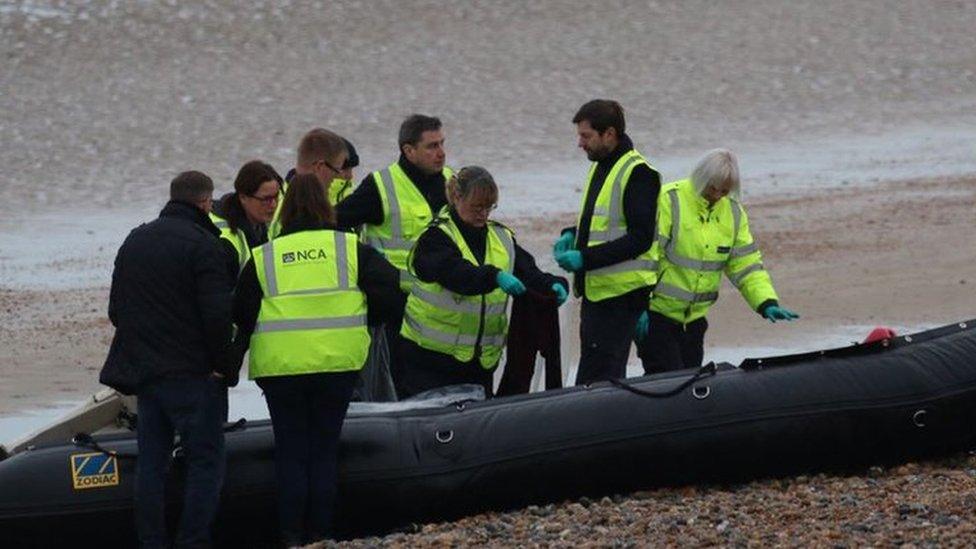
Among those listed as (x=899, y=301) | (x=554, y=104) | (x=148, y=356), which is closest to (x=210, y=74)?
(x=554, y=104)

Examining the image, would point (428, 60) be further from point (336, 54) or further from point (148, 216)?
point (148, 216)

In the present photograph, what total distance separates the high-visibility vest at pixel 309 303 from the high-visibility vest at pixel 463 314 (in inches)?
29.6

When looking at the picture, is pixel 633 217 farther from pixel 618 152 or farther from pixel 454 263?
pixel 454 263

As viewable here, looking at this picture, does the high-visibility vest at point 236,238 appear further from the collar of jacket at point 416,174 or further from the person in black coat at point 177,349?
the person in black coat at point 177,349

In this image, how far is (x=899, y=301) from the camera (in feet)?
47.5

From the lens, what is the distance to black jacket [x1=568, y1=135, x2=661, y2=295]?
9.28 metres

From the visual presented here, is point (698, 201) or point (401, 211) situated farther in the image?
point (401, 211)

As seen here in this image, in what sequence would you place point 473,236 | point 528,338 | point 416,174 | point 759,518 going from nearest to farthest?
point 759,518
point 473,236
point 528,338
point 416,174

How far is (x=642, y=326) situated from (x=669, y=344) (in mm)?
135

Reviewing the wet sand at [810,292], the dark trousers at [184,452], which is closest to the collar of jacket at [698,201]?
the wet sand at [810,292]

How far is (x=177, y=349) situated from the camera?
26.4ft

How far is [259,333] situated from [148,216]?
389 inches

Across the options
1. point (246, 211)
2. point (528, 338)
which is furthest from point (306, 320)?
point (528, 338)

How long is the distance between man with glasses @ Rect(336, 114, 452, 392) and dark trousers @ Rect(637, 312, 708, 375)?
1006mm
